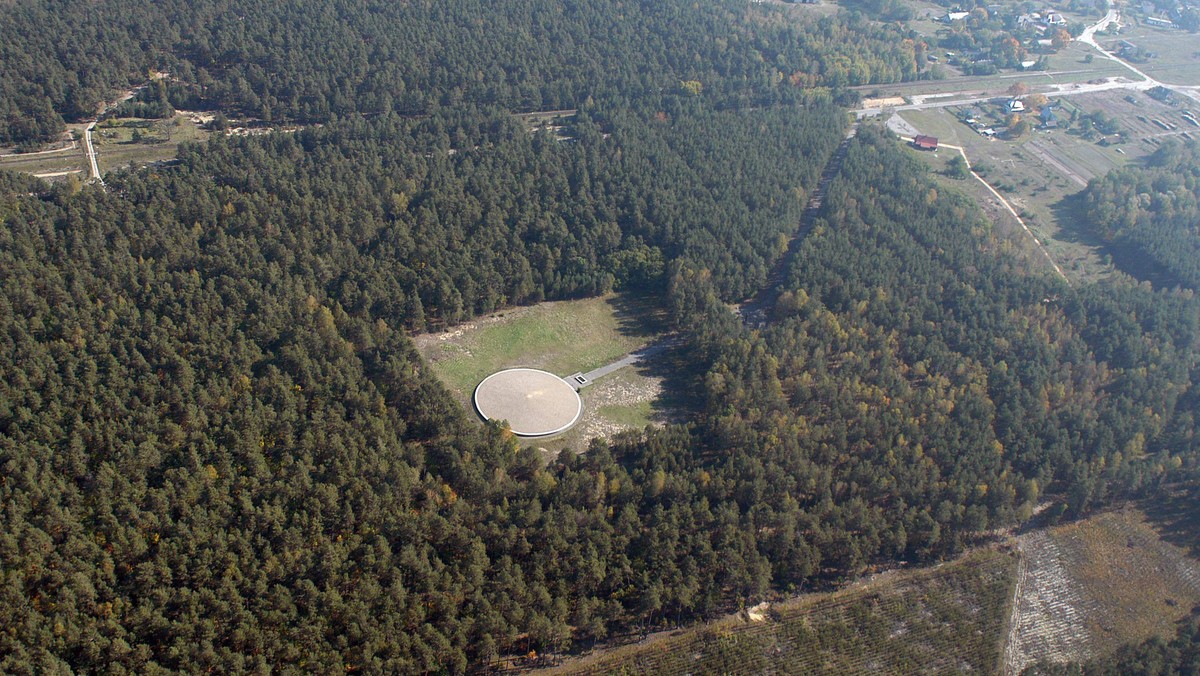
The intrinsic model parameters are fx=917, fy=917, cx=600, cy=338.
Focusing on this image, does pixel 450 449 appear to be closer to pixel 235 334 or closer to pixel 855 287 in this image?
pixel 235 334

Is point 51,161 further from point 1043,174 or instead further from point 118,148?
point 1043,174

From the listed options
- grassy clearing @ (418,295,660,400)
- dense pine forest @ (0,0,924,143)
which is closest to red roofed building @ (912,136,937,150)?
dense pine forest @ (0,0,924,143)

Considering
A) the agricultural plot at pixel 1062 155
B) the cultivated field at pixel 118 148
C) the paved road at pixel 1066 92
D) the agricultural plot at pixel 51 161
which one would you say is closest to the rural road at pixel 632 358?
the agricultural plot at pixel 1062 155

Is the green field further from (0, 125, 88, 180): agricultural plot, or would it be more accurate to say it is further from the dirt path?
(0, 125, 88, 180): agricultural plot

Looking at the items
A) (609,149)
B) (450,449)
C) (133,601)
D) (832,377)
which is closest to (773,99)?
(609,149)

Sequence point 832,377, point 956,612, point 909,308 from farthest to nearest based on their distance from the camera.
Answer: point 909,308 → point 832,377 → point 956,612

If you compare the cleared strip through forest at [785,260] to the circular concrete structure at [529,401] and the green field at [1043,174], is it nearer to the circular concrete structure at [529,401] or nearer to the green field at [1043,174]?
the green field at [1043,174]
